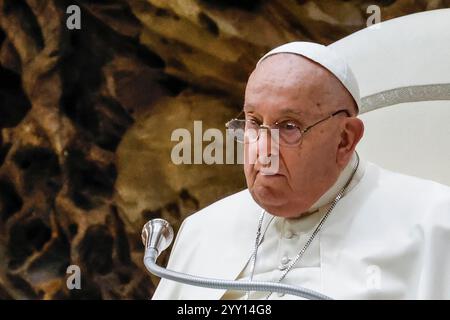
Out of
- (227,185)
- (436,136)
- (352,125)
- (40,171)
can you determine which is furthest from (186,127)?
(352,125)

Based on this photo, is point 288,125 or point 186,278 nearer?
point 186,278

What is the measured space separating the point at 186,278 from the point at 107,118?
1.77 meters

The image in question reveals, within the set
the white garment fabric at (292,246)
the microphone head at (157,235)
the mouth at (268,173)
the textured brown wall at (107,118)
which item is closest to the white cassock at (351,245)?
the white garment fabric at (292,246)

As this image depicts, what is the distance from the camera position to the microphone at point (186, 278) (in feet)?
5.44

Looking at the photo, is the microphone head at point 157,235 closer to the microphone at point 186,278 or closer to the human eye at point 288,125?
the microphone at point 186,278

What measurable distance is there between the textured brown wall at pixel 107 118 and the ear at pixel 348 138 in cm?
142

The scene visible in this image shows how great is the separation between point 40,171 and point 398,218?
1.77 metres

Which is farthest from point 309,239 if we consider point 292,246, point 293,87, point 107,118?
point 107,118

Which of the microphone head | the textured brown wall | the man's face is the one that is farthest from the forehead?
the textured brown wall

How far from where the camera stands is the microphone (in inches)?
65.3

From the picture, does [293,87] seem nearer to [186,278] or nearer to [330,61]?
[330,61]

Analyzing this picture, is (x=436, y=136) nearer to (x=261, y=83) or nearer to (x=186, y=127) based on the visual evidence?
(x=261, y=83)

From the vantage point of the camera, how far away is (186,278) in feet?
5.65

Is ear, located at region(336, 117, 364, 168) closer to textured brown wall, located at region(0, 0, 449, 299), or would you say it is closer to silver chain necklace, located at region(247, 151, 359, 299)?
silver chain necklace, located at region(247, 151, 359, 299)
